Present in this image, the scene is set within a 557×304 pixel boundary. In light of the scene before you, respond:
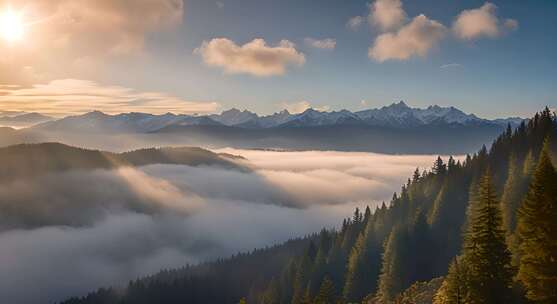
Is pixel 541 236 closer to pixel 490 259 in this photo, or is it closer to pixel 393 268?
pixel 490 259

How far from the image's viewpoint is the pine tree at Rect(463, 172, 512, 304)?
25.7 meters


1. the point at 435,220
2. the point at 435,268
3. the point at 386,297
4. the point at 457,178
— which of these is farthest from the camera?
the point at 457,178

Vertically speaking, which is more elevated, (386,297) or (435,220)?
(435,220)

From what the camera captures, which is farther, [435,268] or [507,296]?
[435,268]

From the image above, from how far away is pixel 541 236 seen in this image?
23.0m

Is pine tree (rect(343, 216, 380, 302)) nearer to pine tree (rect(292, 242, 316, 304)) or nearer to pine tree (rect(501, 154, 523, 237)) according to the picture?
pine tree (rect(292, 242, 316, 304))

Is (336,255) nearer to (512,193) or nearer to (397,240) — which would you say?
(397,240)

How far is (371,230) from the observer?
319 ft

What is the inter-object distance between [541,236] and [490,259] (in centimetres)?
369

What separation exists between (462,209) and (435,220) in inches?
287

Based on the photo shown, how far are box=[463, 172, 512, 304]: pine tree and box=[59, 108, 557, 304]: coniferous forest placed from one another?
58 millimetres

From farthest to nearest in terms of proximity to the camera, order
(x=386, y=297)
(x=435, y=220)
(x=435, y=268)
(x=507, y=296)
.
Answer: (x=435, y=220), (x=435, y=268), (x=386, y=297), (x=507, y=296)

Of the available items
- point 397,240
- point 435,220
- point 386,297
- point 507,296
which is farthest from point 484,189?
point 435,220

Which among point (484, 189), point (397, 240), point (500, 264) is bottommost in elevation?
point (397, 240)
